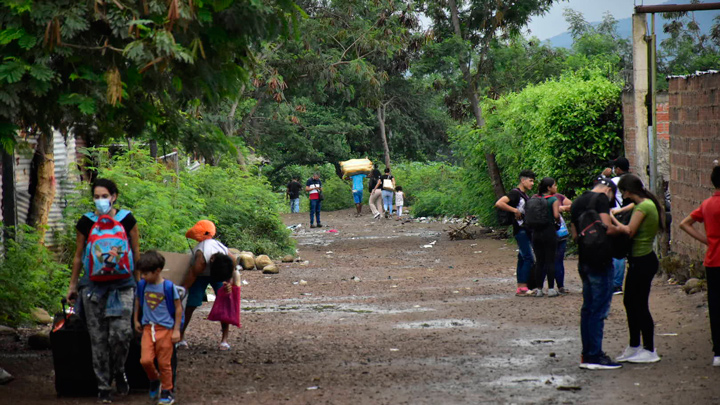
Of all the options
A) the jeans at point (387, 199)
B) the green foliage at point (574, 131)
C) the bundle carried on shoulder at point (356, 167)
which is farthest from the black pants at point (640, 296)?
the bundle carried on shoulder at point (356, 167)

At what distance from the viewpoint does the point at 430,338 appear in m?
10.3

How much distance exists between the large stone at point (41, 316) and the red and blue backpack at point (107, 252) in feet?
13.6

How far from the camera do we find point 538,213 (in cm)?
1270

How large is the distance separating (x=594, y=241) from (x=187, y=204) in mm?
9076

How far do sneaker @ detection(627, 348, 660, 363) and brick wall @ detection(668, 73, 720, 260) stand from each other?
4706mm

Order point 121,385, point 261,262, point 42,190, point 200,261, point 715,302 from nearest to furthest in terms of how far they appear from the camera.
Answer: point 121,385
point 715,302
point 200,261
point 42,190
point 261,262

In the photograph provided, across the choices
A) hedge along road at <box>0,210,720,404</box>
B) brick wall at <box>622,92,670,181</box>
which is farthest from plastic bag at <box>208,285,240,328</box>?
brick wall at <box>622,92,670,181</box>

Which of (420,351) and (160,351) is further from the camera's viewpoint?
(420,351)

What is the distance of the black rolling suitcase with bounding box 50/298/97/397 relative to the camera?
7.45 m

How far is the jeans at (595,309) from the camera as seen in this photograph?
8086mm

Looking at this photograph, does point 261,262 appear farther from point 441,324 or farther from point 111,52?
point 111,52

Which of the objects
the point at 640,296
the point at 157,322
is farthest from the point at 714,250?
the point at 157,322

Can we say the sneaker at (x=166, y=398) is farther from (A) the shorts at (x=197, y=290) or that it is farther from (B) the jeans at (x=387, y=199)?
(B) the jeans at (x=387, y=199)

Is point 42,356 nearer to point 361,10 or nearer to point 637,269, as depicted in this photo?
point 637,269
